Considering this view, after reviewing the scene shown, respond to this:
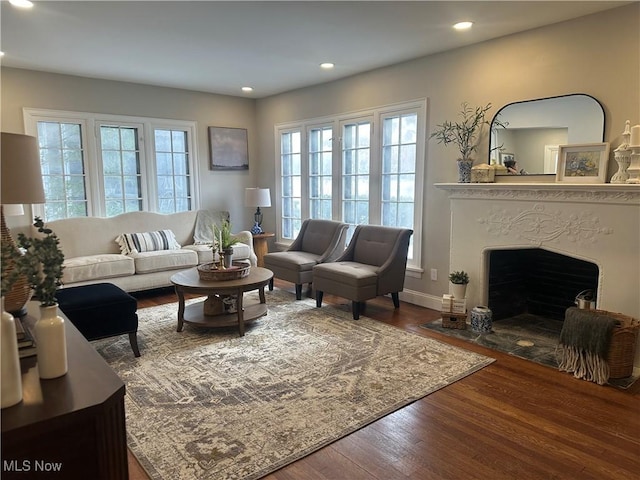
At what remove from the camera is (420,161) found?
458 centimetres

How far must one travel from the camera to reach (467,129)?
4.11m

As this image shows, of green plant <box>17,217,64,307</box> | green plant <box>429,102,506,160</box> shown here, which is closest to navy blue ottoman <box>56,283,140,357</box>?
green plant <box>17,217,64,307</box>

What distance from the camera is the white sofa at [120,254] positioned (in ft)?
15.1

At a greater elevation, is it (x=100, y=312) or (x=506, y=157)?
(x=506, y=157)

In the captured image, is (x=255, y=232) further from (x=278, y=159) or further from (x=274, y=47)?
(x=274, y=47)

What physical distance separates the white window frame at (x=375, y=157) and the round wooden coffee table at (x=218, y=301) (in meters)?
1.68

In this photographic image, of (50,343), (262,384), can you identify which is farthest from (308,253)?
(50,343)

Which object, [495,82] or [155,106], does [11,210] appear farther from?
[495,82]

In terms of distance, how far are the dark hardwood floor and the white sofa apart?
298 centimetres

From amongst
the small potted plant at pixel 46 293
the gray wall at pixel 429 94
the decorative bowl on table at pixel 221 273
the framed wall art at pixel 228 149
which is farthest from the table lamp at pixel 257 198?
the small potted plant at pixel 46 293

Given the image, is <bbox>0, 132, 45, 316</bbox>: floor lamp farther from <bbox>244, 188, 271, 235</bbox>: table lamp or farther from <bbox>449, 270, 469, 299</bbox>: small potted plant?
<bbox>244, 188, 271, 235</bbox>: table lamp

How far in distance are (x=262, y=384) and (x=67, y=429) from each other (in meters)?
1.76

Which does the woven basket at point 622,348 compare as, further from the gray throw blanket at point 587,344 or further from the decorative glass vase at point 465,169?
the decorative glass vase at point 465,169

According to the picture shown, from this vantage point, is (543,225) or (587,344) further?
(543,225)
